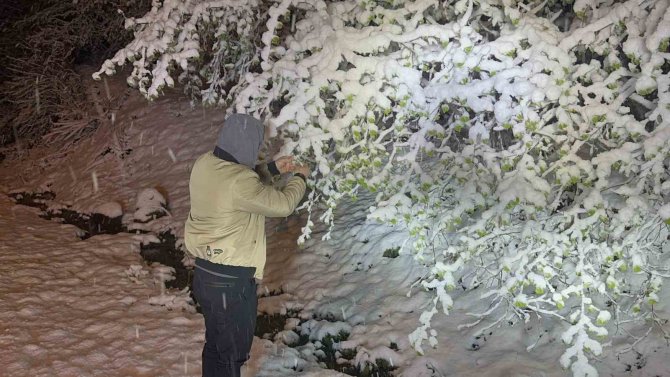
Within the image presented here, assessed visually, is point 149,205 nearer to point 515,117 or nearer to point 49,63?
point 49,63

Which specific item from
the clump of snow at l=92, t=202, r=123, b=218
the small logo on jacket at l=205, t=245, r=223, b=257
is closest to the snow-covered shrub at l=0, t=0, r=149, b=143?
the clump of snow at l=92, t=202, r=123, b=218

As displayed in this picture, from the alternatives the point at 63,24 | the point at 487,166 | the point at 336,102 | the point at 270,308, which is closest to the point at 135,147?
the point at 63,24

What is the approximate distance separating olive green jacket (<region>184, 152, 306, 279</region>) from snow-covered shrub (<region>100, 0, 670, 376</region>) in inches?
26.6

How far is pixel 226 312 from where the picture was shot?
335cm

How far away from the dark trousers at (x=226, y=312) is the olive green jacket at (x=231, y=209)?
0.08 meters

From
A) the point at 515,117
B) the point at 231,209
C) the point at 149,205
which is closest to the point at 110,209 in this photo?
the point at 149,205

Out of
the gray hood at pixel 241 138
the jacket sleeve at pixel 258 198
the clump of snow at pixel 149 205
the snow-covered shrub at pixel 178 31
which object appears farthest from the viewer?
the clump of snow at pixel 149 205

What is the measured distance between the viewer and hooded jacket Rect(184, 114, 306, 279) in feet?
10.4

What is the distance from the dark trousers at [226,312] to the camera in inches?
132

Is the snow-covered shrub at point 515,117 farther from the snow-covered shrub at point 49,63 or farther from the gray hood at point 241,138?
the snow-covered shrub at point 49,63

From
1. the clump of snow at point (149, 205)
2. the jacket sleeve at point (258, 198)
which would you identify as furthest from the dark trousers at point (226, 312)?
the clump of snow at point (149, 205)

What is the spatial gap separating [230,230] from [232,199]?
0.71 feet

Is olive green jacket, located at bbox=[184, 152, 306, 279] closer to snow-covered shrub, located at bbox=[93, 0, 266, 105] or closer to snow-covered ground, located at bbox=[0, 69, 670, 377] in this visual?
snow-covered shrub, located at bbox=[93, 0, 266, 105]

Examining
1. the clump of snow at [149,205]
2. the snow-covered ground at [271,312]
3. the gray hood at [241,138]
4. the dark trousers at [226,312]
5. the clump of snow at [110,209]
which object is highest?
the gray hood at [241,138]
